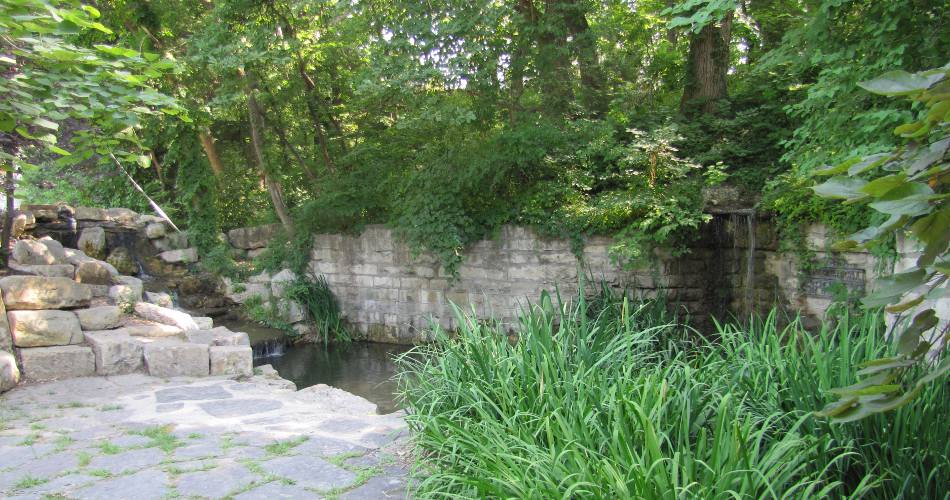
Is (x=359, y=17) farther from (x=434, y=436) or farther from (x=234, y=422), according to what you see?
(x=434, y=436)

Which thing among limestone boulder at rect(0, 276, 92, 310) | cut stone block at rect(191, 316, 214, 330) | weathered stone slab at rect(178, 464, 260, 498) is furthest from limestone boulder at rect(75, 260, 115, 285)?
weathered stone slab at rect(178, 464, 260, 498)

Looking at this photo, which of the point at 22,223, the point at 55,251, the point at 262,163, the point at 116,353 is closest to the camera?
the point at 116,353

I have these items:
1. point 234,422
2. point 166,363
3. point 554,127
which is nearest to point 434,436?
point 234,422

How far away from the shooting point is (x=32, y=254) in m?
6.31

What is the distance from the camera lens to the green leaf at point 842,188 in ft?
4.63

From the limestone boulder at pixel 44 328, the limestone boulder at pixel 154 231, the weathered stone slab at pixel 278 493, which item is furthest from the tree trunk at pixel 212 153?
the weathered stone slab at pixel 278 493

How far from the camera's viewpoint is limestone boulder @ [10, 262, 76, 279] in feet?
19.2

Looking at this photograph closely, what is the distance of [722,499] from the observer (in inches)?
81.0

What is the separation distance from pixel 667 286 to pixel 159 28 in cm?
927

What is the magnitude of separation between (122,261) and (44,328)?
18.9 ft

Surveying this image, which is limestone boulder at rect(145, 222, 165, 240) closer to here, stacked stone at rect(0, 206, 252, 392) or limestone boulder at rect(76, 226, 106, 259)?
limestone boulder at rect(76, 226, 106, 259)

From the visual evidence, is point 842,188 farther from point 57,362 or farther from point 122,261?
point 122,261

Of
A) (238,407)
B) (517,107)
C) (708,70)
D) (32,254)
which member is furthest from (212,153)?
(238,407)

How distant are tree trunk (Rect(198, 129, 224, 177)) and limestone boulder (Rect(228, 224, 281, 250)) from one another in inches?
53.7
